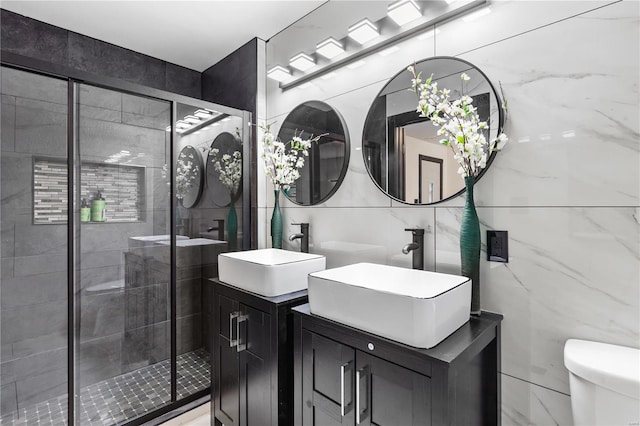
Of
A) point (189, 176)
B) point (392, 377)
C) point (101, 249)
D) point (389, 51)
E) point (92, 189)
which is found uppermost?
point (389, 51)

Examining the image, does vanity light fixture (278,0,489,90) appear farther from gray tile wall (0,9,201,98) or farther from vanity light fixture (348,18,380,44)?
gray tile wall (0,9,201,98)

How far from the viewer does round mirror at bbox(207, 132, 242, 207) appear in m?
2.22

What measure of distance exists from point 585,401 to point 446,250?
685mm

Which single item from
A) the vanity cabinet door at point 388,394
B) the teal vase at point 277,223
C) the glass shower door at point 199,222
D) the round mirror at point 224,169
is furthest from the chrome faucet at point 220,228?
the vanity cabinet door at point 388,394

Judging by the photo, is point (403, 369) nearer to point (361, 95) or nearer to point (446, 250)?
point (446, 250)

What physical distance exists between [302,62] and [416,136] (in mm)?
1019

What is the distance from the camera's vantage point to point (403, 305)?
3.42 ft

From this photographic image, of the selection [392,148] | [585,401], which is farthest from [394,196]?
[585,401]

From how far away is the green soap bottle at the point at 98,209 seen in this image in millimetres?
1715

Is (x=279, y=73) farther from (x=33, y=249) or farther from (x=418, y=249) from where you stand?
(x=33, y=249)

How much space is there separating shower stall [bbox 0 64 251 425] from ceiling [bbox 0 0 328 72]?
620 mm

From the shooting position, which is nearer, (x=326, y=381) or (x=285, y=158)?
(x=326, y=381)

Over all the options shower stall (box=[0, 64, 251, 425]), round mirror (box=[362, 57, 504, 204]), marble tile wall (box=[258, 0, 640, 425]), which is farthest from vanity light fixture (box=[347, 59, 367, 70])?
shower stall (box=[0, 64, 251, 425])

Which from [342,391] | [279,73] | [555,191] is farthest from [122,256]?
[555,191]
